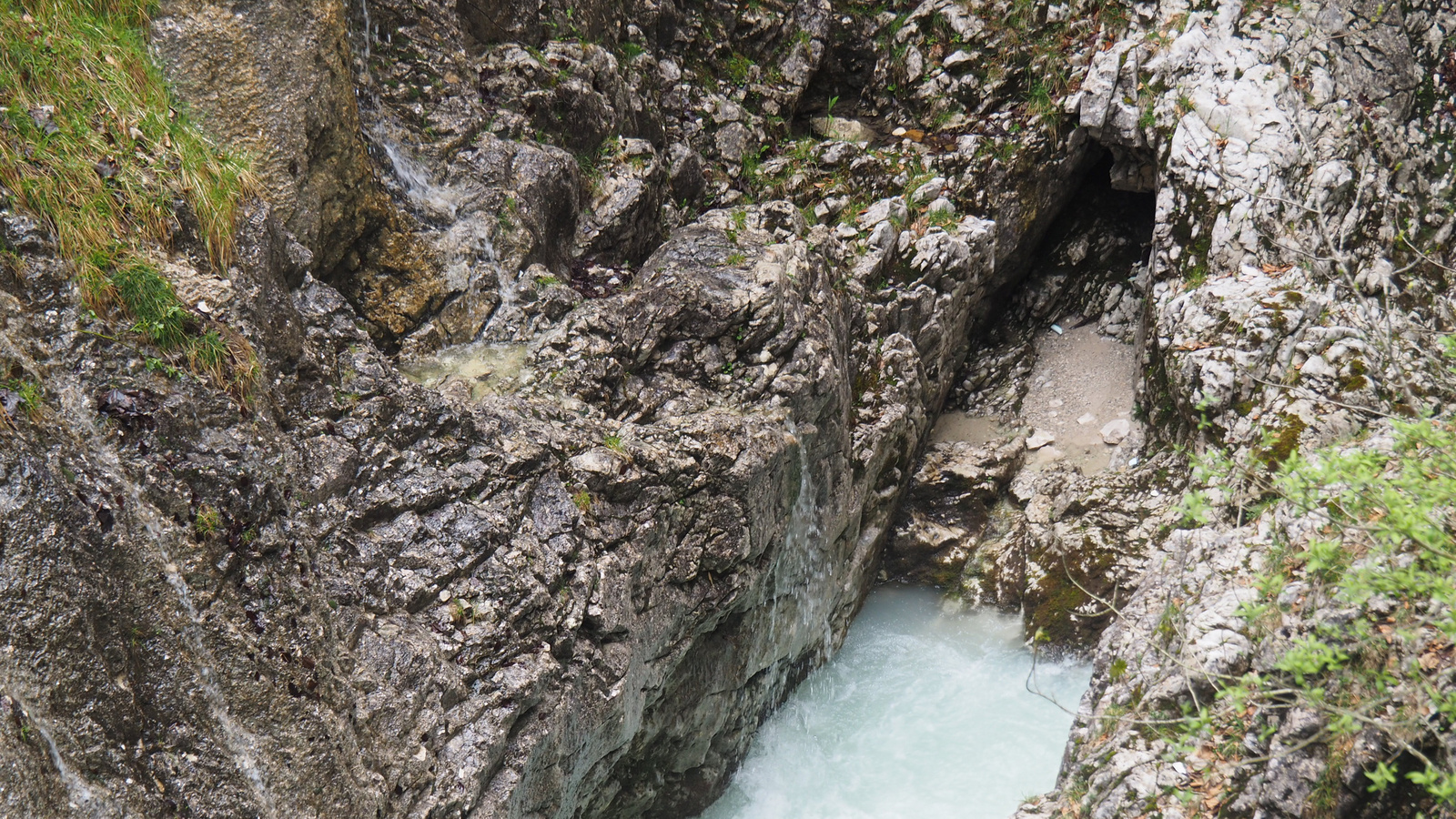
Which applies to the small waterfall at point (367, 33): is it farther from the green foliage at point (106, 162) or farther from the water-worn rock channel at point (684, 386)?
the green foliage at point (106, 162)

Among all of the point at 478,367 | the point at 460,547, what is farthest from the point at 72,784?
the point at 478,367

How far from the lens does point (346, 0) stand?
7.64 metres

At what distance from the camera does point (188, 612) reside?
436cm

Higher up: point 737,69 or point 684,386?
point 737,69

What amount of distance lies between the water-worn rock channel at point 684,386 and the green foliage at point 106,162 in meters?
0.02

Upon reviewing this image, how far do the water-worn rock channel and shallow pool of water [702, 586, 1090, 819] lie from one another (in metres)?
0.07

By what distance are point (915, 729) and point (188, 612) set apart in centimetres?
612

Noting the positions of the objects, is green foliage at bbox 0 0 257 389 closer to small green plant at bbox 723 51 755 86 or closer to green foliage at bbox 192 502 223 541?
green foliage at bbox 192 502 223 541

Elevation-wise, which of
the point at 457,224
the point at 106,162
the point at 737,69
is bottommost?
the point at 106,162

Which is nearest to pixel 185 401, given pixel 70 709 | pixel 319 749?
pixel 70 709

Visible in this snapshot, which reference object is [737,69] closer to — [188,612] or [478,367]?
[478,367]

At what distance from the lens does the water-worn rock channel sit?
4301 mm

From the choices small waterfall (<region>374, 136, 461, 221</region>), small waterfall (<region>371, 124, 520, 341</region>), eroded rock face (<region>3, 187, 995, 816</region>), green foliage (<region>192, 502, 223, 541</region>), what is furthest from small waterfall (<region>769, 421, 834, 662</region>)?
green foliage (<region>192, 502, 223, 541</region>)

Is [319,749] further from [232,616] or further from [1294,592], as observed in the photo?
[1294,592]
